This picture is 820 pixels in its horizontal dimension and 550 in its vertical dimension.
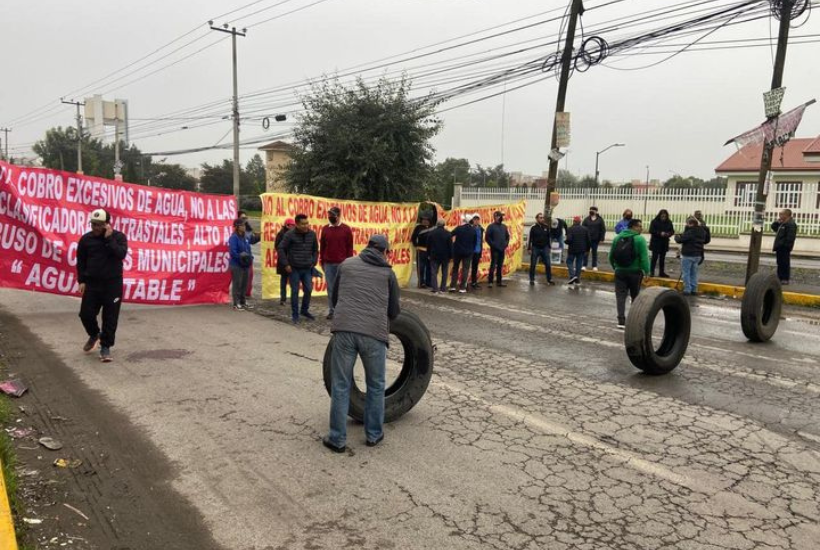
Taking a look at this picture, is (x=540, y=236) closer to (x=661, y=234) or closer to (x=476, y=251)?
(x=476, y=251)

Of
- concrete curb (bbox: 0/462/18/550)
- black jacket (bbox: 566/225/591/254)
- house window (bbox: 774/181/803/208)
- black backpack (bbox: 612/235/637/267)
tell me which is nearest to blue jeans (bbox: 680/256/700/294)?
black jacket (bbox: 566/225/591/254)

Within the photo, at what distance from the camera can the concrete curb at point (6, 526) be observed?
2980 millimetres

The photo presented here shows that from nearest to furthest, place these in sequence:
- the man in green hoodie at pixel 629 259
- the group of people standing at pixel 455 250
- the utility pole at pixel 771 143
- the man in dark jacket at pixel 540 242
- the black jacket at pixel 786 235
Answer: the man in green hoodie at pixel 629 259 < the utility pole at pixel 771 143 < the group of people standing at pixel 455 250 < the black jacket at pixel 786 235 < the man in dark jacket at pixel 540 242

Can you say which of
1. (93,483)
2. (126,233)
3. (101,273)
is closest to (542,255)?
(126,233)

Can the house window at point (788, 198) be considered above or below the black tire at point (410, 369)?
above

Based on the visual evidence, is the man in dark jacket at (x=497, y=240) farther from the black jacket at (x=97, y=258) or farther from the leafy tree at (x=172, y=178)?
the leafy tree at (x=172, y=178)

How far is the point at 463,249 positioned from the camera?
1331cm

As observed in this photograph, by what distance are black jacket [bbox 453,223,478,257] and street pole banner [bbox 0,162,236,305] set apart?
4.75m

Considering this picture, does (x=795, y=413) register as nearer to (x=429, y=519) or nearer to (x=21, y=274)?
(x=429, y=519)

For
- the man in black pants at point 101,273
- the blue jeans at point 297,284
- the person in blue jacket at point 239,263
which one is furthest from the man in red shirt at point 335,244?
the man in black pants at point 101,273

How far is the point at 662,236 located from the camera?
600 inches

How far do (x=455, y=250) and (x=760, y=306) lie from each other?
6.32 m

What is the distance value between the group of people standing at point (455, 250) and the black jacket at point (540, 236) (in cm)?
106

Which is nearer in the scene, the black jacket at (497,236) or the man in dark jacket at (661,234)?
the black jacket at (497,236)
